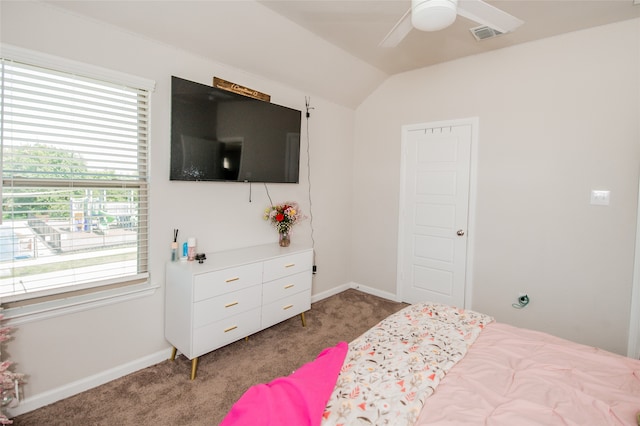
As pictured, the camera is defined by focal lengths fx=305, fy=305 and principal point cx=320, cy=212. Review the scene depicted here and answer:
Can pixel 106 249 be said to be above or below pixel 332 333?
above

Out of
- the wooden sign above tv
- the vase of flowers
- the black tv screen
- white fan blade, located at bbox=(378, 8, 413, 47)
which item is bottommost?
the vase of flowers

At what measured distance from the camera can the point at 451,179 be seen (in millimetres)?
3295

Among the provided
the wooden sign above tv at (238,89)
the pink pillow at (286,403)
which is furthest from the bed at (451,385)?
the wooden sign above tv at (238,89)

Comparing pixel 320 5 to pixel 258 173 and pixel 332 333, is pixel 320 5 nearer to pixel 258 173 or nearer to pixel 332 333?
pixel 258 173

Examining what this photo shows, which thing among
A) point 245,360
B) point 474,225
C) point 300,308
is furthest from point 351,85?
point 245,360

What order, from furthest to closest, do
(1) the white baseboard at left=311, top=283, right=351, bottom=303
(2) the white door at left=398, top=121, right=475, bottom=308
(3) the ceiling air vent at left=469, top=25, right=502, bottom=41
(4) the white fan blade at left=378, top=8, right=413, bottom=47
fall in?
(1) the white baseboard at left=311, top=283, right=351, bottom=303, (2) the white door at left=398, top=121, right=475, bottom=308, (3) the ceiling air vent at left=469, top=25, right=502, bottom=41, (4) the white fan blade at left=378, top=8, right=413, bottom=47

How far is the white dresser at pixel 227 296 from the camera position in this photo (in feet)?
7.06

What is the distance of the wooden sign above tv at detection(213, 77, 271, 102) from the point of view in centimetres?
262

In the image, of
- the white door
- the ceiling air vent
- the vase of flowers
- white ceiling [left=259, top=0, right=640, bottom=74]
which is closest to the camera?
white ceiling [left=259, top=0, right=640, bottom=74]

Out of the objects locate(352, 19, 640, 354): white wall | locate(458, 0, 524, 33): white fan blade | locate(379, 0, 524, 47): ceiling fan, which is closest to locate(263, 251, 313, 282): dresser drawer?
locate(352, 19, 640, 354): white wall

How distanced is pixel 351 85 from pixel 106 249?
117 inches

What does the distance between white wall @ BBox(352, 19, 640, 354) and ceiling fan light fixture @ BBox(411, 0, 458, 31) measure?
1.82 metres

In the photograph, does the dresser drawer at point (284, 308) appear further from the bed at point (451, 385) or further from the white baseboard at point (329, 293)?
the bed at point (451, 385)

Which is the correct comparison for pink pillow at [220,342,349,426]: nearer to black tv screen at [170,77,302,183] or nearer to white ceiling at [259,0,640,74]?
black tv screen at [170,77,302,183]
